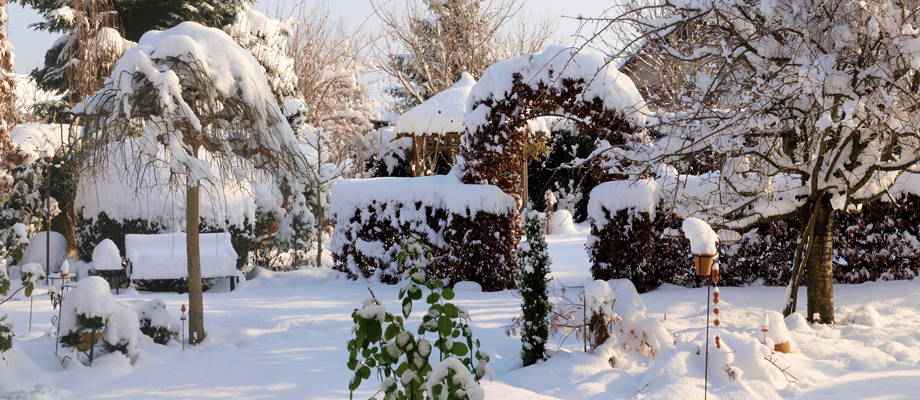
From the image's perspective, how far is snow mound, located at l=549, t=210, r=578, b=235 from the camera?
65.9 feet

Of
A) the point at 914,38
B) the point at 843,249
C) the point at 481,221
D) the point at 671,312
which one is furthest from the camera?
the point at 481,221

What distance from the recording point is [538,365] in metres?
6.89

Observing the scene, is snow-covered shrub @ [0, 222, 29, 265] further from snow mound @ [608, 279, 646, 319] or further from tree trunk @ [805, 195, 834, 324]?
tree trunk @ [805, 195, 834, 324]

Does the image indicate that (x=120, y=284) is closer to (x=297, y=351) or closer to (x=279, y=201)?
(x=279, y=201)

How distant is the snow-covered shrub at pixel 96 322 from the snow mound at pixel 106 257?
468cm

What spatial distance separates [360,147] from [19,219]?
12566 millimetres

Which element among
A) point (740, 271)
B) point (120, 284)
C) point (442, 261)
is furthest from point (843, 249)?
point (120, 284)

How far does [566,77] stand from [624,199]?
204 cm

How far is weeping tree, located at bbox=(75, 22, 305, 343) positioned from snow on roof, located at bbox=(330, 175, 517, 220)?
13.0 ft

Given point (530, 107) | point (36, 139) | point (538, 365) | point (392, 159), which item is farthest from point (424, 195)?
point (392, 159)

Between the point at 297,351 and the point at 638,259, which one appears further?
the point at 638,259

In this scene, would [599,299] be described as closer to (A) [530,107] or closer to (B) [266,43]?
(A) [530,107]

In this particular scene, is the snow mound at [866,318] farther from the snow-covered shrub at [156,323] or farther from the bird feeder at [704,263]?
the snow-covered shrub at [156,323]

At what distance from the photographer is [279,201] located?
46.9 feet
